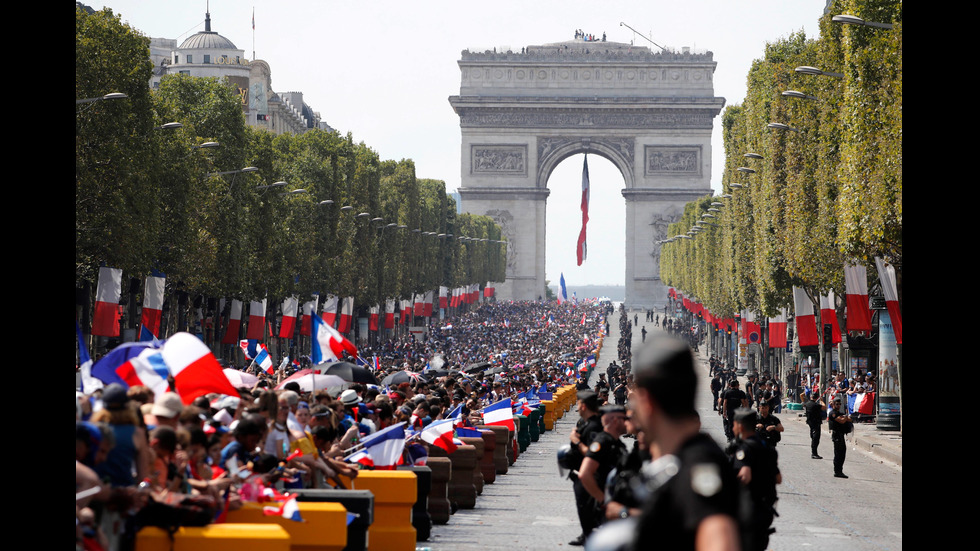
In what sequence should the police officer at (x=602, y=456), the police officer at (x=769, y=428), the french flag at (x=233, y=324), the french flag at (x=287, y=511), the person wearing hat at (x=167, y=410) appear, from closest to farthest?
the person wearing hat at (x=167, y=410)
the french flag at (x=287, y=511)
the police officer at (x=602, y=456)
the police officer at (x=769, y=428)
the french flag at (x=233, y=324)

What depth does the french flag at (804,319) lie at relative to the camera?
45.8 m

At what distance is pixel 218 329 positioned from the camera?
A: 55.1 m

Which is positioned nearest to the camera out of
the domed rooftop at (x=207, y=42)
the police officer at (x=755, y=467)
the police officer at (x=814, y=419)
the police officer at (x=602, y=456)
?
the police officer at (x=602, y=456)

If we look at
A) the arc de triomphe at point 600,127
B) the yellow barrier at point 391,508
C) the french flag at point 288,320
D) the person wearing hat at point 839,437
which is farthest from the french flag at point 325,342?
the arc de triomphe at point 600,127

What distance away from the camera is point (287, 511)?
11.8 metres

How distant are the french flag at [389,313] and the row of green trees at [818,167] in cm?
1864

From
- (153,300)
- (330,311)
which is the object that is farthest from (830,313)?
(330,311)

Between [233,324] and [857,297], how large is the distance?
23915 mm

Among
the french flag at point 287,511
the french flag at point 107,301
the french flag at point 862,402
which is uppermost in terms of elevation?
the french flag at point 107,301

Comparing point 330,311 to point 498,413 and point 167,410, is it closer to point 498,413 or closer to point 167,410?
point 498,413

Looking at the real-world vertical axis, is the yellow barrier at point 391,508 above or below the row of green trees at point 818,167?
below

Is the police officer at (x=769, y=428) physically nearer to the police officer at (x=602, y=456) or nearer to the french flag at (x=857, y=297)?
the police officer at (x=602, y=456)

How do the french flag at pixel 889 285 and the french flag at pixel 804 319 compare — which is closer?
the french flag at pixel 889 285
